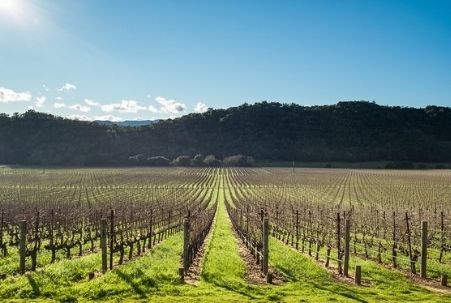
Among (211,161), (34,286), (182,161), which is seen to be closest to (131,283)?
(34,286)

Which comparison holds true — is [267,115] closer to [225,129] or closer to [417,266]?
[225,129]

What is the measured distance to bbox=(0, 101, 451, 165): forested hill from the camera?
132m

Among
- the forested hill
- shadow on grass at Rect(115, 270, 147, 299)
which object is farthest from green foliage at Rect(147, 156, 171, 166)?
shadow on grass at Rect(115, 270, 147, 299)

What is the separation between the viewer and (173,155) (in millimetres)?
141000

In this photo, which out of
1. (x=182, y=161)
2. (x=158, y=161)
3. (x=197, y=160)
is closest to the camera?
(x=182, y=161)

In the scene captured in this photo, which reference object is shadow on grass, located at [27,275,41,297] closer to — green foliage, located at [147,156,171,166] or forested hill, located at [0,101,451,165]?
forested hill, located at [0,101,451,165]

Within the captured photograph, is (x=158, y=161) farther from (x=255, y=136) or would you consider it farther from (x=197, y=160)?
(x=255, y=136)

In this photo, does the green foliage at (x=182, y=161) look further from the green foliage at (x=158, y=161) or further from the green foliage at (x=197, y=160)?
the green foliage at (x=158, y=161)

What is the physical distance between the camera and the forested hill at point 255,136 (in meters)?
132

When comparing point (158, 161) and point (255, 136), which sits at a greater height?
point (255, 136)

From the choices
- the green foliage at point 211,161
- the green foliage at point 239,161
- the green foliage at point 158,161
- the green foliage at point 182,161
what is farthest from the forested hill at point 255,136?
the green foliage at point 211,161

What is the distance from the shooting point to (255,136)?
152 m

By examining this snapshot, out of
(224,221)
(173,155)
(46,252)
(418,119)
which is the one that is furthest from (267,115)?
(46,252)

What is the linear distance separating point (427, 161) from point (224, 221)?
116m
